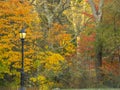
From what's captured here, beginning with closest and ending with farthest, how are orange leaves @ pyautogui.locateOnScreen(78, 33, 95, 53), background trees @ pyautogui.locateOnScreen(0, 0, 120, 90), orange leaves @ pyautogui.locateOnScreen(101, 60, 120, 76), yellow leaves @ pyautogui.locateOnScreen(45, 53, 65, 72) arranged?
background trees @ pyautogui.locateOnScreen(0, 0, 120, 90) < yellow leaves @ pyautogui.locateOnScreen(45, 53, 65, 72) < orange leaves @ pyautogui.locateOnScreen(101, 60, 120, 76) < orange leaves @ pyautogui.locateOnScreen(78, 33, 95, 53)

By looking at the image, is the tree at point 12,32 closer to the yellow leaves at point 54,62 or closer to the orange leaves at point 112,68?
the yellow leaves at point 54,62

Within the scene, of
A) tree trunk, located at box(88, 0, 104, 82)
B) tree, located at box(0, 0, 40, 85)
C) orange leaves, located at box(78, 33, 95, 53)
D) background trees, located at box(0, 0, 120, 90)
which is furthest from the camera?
orange leaves, located at box(78, 33, 95, 53)

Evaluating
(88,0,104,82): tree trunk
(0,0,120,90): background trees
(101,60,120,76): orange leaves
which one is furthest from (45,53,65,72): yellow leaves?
(101,60,120,76): orange leaves

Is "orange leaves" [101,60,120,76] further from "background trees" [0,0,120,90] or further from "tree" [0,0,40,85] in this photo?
"tree" [0,0,40,85]

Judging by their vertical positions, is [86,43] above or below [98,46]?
above

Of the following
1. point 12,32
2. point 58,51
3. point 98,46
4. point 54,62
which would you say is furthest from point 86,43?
point 12,32

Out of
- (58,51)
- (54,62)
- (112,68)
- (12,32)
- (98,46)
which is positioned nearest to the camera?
(12,32)

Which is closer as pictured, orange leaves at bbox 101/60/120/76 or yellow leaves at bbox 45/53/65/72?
yellow leaves at bbox 45/53/65/72

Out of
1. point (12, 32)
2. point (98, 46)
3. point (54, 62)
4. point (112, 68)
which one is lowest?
point (112, 68)

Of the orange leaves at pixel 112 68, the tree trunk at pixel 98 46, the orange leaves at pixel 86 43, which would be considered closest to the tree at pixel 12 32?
the orange leaves at pixel 86 43

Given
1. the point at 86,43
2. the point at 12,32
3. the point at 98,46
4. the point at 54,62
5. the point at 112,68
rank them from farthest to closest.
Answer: the point at 86,43
the point at 98,46
the point at 112,68
the point at 54,62
the point at 12,32

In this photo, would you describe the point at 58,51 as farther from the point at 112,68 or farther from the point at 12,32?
the point at 12,32

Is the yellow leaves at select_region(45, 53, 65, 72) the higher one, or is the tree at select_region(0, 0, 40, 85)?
the tree at select_region(0, 0, 40, 85)

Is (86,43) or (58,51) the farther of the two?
(58,51)
